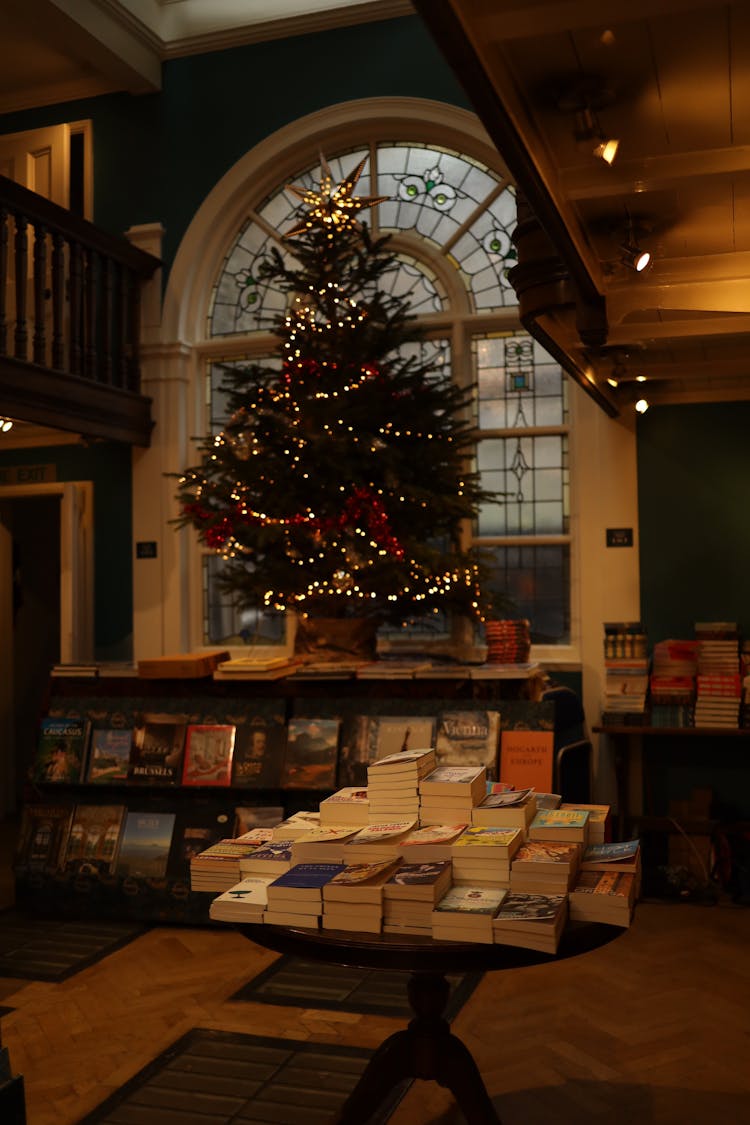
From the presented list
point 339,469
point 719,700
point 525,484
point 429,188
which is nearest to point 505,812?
point 719,700

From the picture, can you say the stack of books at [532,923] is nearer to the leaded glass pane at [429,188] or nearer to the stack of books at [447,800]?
the stack of books at [447,800]

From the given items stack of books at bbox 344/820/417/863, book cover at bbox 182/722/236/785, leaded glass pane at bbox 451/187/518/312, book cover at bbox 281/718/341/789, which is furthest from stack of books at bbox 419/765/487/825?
leaded glass pane at bbox 451/187/518/312

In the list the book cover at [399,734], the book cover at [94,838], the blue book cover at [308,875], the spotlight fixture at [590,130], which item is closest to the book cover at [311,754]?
the book cover at [399,734]

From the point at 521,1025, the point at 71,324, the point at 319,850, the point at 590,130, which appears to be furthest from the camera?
the point at 71,324

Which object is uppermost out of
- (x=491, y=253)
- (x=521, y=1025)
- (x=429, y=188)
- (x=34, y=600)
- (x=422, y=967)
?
(x=429, y=188)

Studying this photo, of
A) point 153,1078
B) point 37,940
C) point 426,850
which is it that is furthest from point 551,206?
point 37,940

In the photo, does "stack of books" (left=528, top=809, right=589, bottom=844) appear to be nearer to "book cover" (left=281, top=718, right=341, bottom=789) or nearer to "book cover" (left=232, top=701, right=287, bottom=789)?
"book cover" (left=281, top=718, right=341, bottom=789)

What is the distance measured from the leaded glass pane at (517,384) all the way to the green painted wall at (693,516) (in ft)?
2.44

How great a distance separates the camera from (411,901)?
8.64 ft

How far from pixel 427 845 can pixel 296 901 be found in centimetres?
38

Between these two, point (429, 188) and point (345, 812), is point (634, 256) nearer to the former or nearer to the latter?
point (345, 812)

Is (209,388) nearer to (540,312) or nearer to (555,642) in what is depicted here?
(555,642)

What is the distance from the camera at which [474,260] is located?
23.7 ft

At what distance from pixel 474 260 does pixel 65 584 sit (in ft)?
11.7
